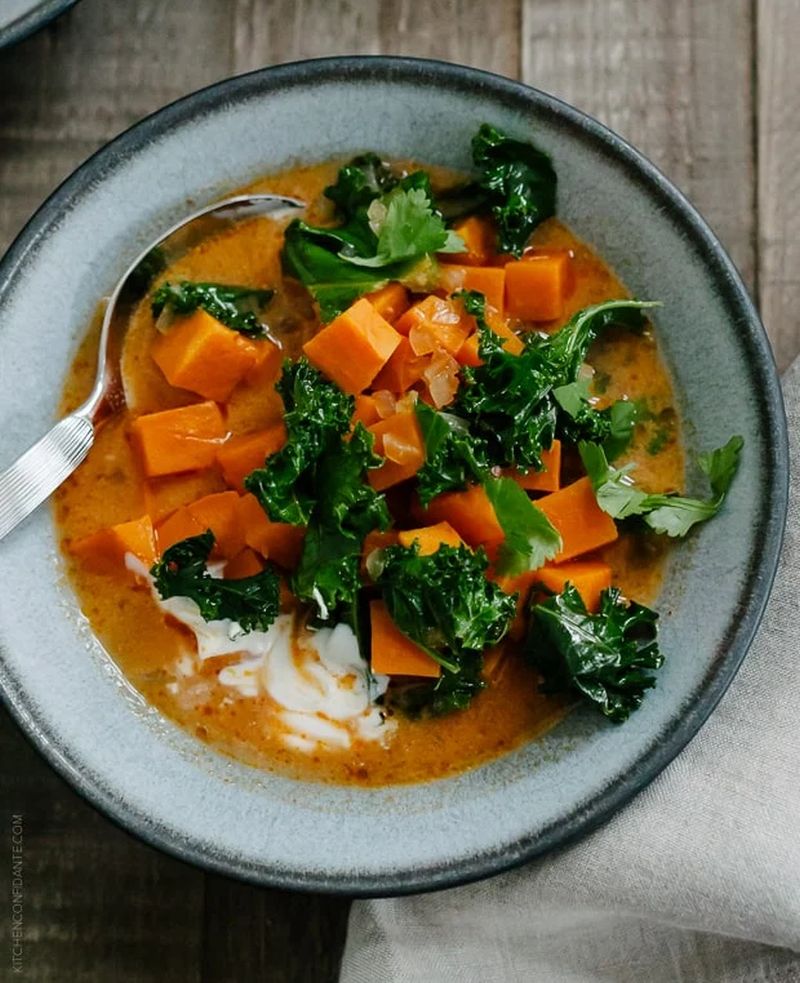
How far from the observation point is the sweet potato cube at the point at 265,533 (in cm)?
328

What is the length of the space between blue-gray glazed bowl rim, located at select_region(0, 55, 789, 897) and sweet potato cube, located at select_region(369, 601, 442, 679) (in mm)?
535

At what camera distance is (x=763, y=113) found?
3.80 m

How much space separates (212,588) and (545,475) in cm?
99

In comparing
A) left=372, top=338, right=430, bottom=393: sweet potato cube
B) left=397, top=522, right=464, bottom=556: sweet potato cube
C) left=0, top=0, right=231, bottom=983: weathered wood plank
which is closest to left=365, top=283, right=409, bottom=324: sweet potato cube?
left=372, top=338, right=430, bottom=393: sweet potato cube

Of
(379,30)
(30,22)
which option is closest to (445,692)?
(379,30)

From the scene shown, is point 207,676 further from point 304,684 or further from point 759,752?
point 759,752

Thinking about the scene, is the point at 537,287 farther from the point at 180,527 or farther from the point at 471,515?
the point at 180,527

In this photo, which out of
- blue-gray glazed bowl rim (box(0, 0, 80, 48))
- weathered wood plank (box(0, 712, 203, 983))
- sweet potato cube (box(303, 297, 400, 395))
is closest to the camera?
sweet potato cube (box(303, 297, 400, 395))

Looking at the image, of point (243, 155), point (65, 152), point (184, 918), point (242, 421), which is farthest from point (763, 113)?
point (184, 918)

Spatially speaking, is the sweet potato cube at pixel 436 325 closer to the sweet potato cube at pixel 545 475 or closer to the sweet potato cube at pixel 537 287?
the sweet potato cube at pixel 537 287

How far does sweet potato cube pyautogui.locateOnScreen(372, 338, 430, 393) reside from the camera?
329 cm

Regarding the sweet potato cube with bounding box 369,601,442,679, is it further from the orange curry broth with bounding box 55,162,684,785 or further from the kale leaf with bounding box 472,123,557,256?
the kale leaf with bounding box 472,123,557,256

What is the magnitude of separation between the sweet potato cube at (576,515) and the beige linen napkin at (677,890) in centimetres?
62

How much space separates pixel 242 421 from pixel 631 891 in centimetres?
176
